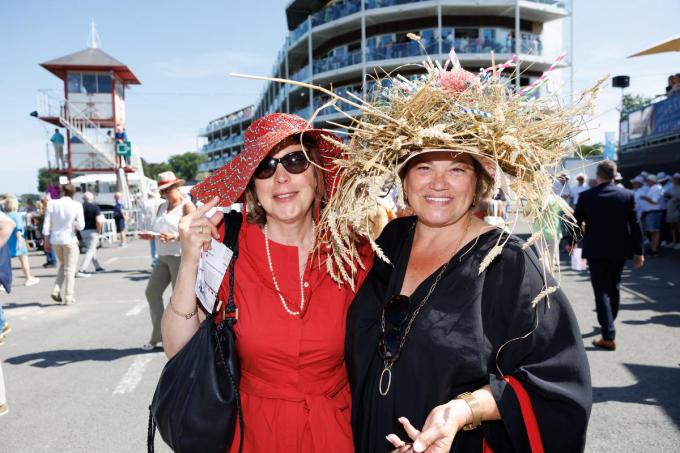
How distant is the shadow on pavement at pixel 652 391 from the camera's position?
152 inches

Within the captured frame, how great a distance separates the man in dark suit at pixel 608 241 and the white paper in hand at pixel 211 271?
4.51 meters

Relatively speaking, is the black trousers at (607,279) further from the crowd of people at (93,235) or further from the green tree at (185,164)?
the green tree at (185,164)

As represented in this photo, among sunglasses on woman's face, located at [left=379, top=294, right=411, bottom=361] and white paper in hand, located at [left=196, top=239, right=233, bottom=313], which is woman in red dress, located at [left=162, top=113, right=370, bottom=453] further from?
sunglasses on woman's face, located at [left=379, top=294, right=411, bottom=361]

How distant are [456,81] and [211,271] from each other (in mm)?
1204

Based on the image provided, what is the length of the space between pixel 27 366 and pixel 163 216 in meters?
2.15

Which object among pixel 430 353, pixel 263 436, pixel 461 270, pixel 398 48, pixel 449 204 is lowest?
pixel 263 436

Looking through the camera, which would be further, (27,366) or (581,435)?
(27,366)

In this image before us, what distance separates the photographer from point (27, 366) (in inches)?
200

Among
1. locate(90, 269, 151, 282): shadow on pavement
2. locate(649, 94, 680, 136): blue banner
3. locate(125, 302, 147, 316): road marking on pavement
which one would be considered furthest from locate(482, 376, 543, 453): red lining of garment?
locate(649, 94, 680, 136): blue banner

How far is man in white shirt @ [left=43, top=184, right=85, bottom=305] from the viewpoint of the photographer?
7957mm

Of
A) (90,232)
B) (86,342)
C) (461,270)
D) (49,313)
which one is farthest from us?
(90,232)

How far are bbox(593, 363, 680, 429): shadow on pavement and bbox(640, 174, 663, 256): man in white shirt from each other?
8448mm

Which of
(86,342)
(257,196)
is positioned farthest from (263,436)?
(86,342)

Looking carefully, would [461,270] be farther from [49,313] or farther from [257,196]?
[49,313]
